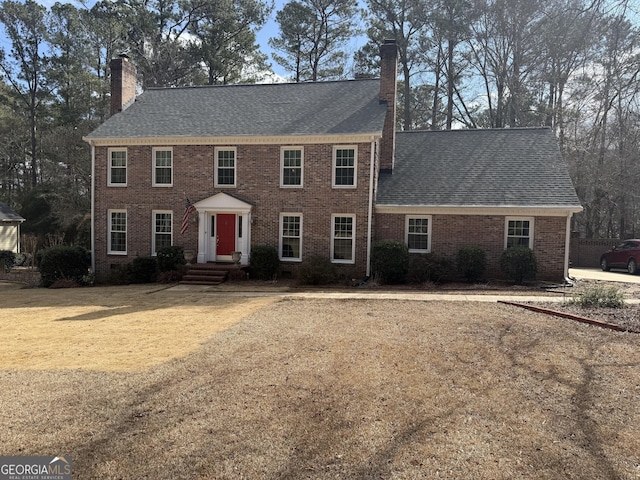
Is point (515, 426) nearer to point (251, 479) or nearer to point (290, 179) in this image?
point (251, 479)

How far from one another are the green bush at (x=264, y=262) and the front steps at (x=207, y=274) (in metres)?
0.68

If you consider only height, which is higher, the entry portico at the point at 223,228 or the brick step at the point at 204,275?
the entry portico at the point at 223,228

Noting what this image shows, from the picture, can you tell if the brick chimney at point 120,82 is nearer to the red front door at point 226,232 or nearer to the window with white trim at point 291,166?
the red front door at point 226,232

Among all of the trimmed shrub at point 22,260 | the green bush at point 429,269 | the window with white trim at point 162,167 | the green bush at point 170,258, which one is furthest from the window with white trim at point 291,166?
the trimmed shrub at point 22,260

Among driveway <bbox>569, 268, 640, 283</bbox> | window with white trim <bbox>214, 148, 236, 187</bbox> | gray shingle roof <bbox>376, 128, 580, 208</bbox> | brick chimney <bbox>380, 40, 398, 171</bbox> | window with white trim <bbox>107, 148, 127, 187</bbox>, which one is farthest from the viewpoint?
window with white trim <bbox>107, 148, 127, 187</bbox>

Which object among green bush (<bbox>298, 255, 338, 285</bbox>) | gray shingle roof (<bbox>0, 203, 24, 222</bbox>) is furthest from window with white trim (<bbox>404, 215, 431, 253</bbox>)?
gray shingle roof (<bbox>0, 203, 24, 222</bbox>)

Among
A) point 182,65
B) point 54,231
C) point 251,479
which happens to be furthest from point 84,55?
point 251,479

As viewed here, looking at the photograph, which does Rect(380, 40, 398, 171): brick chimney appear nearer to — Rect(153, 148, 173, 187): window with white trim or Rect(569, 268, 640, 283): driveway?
Rect(153, 148, 173, 187): window with white trim

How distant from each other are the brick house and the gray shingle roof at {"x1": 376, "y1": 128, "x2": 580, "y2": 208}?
0.22 feet

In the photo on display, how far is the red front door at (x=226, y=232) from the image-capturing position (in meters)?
16.9

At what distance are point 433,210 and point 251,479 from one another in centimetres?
1334

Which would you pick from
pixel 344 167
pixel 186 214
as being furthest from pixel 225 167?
pixel 344 167

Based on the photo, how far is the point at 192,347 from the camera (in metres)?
6.94

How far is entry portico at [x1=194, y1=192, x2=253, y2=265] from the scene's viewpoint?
16.5 m
